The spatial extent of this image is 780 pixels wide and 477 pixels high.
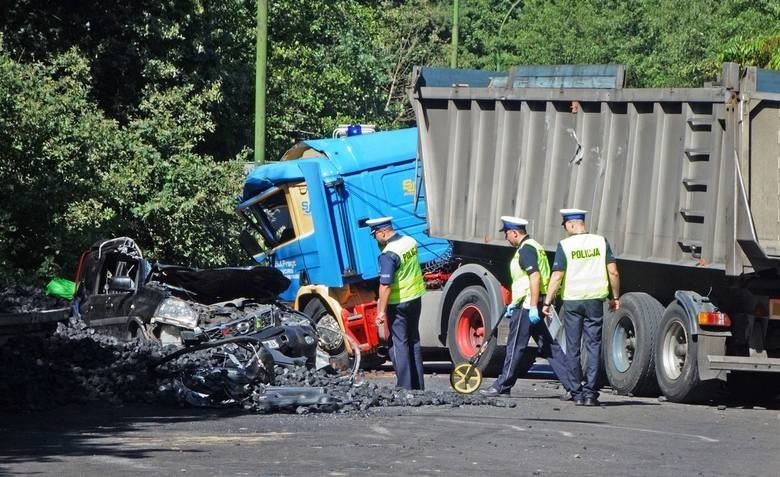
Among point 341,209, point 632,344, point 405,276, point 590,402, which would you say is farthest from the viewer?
point 341,209

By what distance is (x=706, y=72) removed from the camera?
30781 mm

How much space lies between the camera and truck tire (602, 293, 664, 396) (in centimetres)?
1330

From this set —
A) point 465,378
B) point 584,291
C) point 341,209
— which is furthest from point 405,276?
point 341,209

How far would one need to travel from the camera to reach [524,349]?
12.7 m

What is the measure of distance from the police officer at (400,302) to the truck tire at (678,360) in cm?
218

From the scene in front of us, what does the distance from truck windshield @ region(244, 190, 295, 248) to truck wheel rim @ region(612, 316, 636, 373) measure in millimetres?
4648

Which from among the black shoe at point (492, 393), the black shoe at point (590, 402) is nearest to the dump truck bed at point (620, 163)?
the black shoe at point (590, 402)

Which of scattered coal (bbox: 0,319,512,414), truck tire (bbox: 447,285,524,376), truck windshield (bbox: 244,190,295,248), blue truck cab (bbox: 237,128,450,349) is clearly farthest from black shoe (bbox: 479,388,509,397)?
truck windshield (bbox: 244,190,295,248)

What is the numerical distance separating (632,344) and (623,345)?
14cm

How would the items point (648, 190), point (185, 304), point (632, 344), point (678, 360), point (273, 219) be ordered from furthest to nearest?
point (273, 219), point (185, 304), point (632, 344), point (648, 190), point (678, 360)

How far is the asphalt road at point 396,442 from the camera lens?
8.08 m

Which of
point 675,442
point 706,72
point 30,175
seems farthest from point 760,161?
point 706,72

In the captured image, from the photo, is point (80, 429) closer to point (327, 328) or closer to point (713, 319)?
point (713, 319)

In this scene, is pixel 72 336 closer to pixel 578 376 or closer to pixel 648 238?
pixel 578 376
